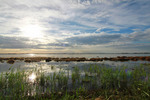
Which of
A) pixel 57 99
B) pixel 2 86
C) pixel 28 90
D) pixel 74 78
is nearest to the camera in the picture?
pixel 57 99

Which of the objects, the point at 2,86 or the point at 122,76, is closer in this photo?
the point at 2,86

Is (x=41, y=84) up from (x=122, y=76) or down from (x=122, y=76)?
down

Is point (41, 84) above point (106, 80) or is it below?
below

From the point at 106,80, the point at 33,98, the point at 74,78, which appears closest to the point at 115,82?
the point at 106,80

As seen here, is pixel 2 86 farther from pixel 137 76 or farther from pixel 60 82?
pixel 137 76

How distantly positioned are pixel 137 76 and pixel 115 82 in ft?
12.4

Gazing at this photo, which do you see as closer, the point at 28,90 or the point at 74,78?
the point at 28,90

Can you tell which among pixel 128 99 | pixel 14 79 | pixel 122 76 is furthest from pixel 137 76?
pixel 14 79

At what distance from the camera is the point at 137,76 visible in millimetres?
11820

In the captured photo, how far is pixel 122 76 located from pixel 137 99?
5331mm

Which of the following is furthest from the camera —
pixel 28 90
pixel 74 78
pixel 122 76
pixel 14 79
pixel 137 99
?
pixel 74 78

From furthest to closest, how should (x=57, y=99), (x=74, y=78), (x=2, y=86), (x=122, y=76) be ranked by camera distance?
1. (x=74, y=78)
2. (x=122, y=76)
3. (x=2, y=86)
4. (x=57, y=99)

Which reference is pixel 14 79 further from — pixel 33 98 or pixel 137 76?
pixel 137 76

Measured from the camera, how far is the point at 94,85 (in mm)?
10312
